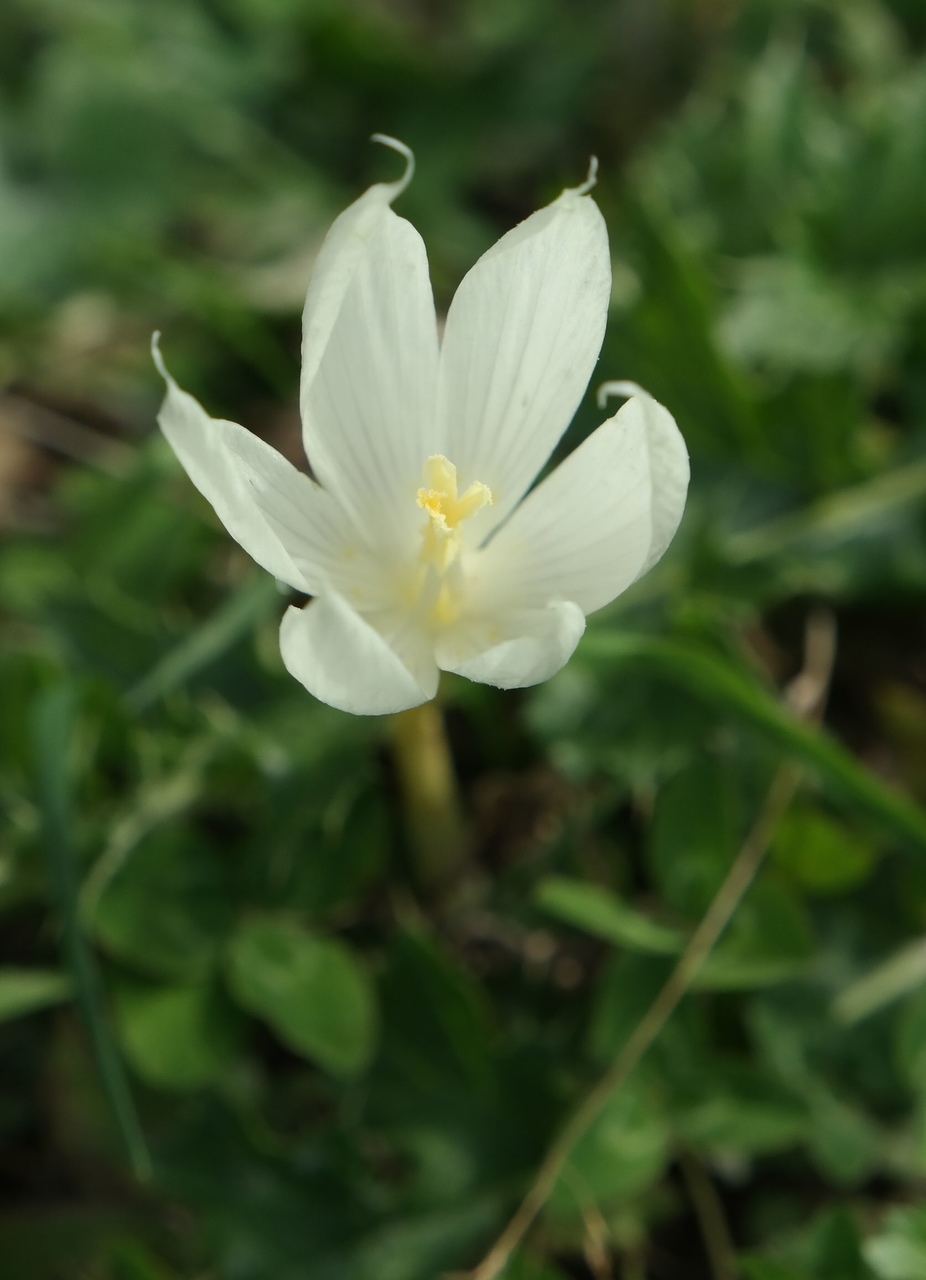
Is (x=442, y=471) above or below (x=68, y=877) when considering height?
above

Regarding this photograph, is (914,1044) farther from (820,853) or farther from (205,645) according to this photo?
(205,645)

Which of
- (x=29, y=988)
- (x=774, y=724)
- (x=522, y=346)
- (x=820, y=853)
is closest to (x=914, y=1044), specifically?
(x=820, y=853)

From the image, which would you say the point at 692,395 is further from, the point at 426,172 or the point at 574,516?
the point at 426,172

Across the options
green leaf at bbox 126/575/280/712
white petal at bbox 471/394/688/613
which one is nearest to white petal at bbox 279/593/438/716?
white petal at bbox 471/394/688/613

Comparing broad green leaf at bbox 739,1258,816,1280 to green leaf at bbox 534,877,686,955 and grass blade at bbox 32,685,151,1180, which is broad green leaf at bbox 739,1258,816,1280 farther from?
grass blade at bbox 32,685,151,1180

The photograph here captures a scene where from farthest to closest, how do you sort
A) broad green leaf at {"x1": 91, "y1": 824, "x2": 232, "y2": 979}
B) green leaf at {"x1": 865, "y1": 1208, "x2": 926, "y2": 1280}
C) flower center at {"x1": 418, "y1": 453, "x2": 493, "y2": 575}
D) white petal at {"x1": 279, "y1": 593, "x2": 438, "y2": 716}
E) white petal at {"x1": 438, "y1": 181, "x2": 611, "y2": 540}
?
broad green leaf at {"x1": 91, "y1": 824, "x2": 232, "y2": 979}, green leaf at {"x1": 865, "y1": 1208, "x2": 926, "y2": 1280}, flower center at {"x1": 418, "y1": 453, "x2": 493, "y2": 575}, white petal at {"x1": 438, "y1": 181, "x2": 611, "y2": 540}, white petal at {"x1": 279, "y1": 593, "x2": 438, "y2": 716}

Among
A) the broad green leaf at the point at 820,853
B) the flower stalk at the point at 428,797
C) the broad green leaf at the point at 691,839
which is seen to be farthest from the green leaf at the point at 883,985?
the flower stalk at the point at 428,797

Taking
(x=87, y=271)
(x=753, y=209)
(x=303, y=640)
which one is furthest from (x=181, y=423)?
(x=87, y=271)
